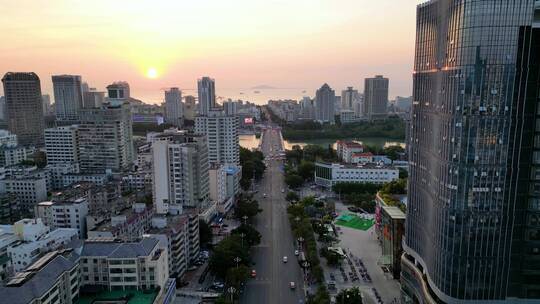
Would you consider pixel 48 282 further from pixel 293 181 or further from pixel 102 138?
pixel 102 138

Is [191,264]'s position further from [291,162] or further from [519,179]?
[291,162]

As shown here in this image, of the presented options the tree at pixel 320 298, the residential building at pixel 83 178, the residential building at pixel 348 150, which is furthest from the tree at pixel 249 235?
the residential building at pixel 348 150

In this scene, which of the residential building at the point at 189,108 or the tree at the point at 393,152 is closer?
the tree at the point at 393,152

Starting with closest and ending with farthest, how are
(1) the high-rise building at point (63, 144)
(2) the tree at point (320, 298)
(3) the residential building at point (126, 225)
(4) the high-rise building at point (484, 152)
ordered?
(4) the high-rise building at point (484, 152) → (2) the tree at point (320, 298) → (3) the residential building at point (126, 225) → (1) the high-rise building at point (63, 144)

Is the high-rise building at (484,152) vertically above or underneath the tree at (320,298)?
above

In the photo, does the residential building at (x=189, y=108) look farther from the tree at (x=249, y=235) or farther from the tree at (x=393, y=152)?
the tree at (x=249, y=235)

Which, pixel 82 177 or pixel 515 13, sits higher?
pixel 515 13

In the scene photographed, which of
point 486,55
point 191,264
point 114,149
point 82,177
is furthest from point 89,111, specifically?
point 486,55
